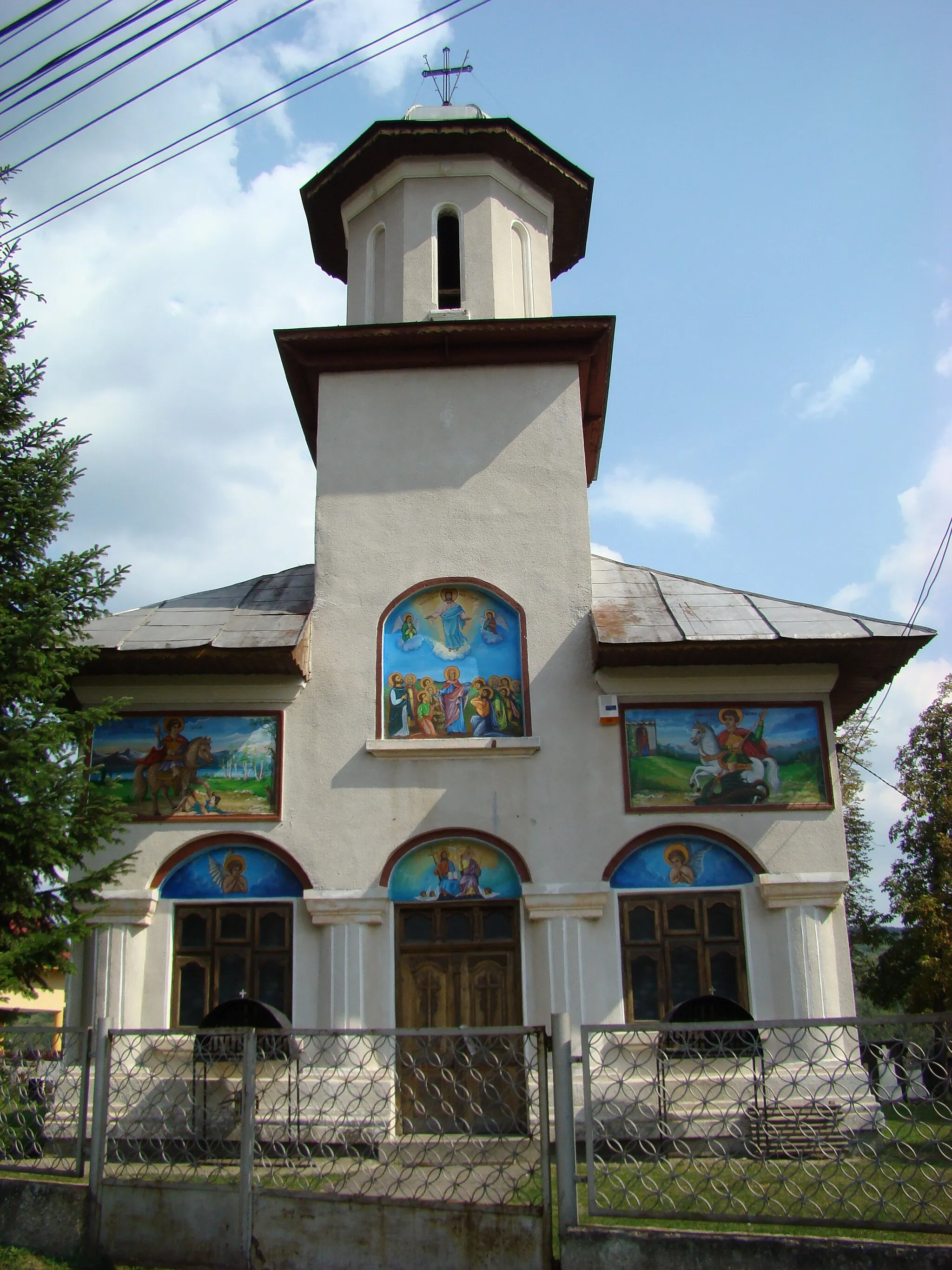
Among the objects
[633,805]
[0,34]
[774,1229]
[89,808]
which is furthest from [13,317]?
[774,1229]

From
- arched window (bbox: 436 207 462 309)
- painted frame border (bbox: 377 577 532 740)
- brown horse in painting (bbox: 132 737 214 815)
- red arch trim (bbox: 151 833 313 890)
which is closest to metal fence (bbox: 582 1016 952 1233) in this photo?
painted frame border (bbox: 377 577 532 740)

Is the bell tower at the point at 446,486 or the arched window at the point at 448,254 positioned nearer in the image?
the bell tower at the point at 446,486

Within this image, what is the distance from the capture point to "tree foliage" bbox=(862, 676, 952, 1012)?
17.3 meters

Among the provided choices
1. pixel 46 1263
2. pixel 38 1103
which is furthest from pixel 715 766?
pixel 46 1263

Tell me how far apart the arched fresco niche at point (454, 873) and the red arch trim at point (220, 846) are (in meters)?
0.97

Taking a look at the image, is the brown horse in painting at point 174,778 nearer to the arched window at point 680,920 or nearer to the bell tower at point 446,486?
the bell tower at point 446,486

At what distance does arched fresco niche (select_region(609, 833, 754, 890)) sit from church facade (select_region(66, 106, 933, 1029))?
0.07 feet

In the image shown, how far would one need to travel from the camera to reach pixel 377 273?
13.6 metres

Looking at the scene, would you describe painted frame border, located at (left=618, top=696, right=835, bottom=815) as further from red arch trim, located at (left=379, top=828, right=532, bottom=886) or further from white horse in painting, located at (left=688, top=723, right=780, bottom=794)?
red arch trim, located at (left=379, top=828, right=532, bottom=886)

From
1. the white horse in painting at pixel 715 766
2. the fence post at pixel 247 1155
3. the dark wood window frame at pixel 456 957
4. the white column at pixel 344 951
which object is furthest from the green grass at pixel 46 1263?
the white horse in painting at pixel 715 766

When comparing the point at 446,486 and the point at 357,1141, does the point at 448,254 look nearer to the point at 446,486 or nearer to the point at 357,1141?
the point at 446,486

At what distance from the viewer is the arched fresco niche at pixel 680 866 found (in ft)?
33.7

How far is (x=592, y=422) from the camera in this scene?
14.1 meters

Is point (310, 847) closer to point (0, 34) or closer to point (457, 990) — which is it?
point (457, 990)
